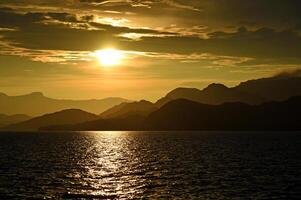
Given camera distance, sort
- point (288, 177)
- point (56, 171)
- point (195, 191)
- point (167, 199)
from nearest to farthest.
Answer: point (167, 199)
point (195, 191)
point (288, 177)
point (56, 171)

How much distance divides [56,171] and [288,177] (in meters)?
54.1

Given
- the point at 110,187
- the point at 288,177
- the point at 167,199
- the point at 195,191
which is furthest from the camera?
the point at 288,177

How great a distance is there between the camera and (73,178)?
317 feet

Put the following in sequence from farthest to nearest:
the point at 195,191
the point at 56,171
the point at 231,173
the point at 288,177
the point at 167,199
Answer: the point at 56,171
the point at 231,173
the point at 288,177
the point at 195,191
the point at 167,199

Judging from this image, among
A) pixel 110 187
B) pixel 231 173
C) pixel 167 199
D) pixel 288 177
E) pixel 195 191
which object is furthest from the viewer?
pixel 231 173

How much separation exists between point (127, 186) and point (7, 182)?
76.1 feet

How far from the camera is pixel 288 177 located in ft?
315

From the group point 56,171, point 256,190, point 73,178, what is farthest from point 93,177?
point 256,190

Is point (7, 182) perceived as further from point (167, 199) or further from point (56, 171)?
point (167, 199)

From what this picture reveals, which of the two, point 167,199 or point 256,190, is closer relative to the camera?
point 167,199

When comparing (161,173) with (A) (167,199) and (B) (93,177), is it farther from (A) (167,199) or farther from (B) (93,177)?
(A) (167,199)

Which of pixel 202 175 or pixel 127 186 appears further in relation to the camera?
pixel 202 175

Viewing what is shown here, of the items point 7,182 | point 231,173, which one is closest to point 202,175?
point 231,173

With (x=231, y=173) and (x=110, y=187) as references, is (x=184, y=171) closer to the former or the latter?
(x=231, y=173)
